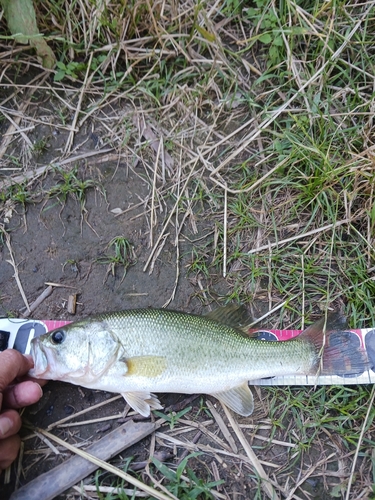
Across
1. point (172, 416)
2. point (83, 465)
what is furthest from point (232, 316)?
point (83, 465)

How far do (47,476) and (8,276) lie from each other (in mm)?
1528

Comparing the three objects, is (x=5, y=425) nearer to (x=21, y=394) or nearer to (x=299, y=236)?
(x=21, y=394)

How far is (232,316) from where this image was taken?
341 cm

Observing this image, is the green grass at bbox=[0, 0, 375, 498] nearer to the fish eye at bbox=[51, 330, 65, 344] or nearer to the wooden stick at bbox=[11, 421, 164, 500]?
the fish eye at bbox=[51, 330, 65, 344]

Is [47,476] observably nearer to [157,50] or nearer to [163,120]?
[163,120]

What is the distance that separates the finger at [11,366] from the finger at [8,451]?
1.36 ft

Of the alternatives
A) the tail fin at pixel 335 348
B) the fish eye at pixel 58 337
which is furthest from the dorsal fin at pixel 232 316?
the fish eye at pixel 58 337

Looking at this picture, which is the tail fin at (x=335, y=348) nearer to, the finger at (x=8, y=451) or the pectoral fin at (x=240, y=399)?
the pectoral fin at (x=240, y=399)

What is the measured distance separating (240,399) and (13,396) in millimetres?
1592

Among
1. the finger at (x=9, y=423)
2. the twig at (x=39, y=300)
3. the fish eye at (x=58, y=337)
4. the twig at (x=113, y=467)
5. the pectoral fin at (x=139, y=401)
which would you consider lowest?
the twig at (x=113, y=467)

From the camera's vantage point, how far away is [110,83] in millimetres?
3949

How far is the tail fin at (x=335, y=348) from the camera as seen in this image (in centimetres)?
331

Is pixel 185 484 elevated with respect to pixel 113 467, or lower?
lower

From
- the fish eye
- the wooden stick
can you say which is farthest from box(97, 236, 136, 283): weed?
the wooden stick
